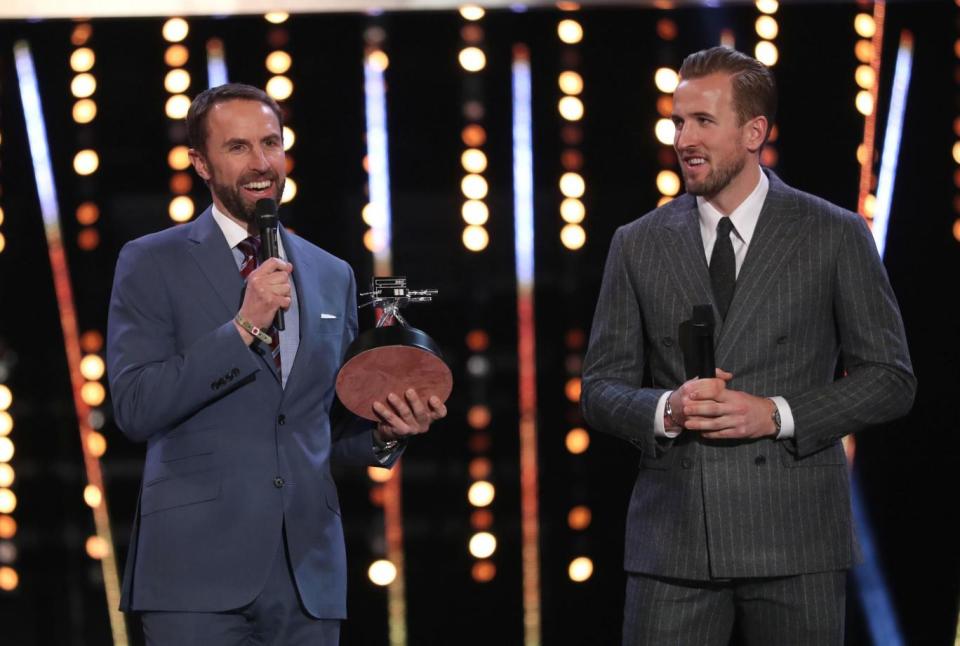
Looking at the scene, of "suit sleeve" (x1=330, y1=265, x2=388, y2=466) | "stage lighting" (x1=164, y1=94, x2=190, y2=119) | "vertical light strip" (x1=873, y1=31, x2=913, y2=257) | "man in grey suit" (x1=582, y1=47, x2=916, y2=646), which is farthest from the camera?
"stage lighting" (x1=164, y1=94, x2=190, y2=119)

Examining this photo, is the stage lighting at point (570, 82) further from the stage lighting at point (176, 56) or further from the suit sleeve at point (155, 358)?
the suit sleeve at point (155, 358)

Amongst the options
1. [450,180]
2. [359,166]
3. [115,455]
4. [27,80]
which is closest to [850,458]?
[450,180]

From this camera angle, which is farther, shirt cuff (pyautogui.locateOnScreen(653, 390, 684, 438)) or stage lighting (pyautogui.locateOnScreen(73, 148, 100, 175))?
stage lighting (pyautogui.locateOnScreen(73, 148, 100, 175))

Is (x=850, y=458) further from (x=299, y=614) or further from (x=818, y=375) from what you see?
(x=299, y=614)

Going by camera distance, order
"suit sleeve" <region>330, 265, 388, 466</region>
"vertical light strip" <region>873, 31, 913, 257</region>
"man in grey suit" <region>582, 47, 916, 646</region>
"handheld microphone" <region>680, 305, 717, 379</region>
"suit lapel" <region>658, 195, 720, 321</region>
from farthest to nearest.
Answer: "vertical light strip" <region>873, 31, 913, 257</region>, "suit sleeve" <region>330, 265, 388, 466</region>, "suit lapel" <region>658, 195, 720, 321</region>, "man in grey suit" <region>582, 47, 916, 646</region>, "handheld microphone" <region>680, 305, 717, 379</region>

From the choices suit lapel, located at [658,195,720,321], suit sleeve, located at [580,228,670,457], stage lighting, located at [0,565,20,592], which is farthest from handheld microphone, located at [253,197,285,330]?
stage lighting, located at [0,565,20,592]

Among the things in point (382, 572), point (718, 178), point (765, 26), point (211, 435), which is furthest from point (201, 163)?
point (765, 26)

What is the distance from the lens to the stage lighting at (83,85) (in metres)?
3.70

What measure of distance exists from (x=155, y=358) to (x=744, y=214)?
1217 millimetres

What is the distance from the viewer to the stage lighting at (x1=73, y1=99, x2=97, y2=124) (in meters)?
3.71

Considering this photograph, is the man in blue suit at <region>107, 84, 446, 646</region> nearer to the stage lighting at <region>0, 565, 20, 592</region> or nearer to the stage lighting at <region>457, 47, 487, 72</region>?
the stage lighting at <region>457, 47, 487, 72</region>

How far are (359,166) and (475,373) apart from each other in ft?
2.31

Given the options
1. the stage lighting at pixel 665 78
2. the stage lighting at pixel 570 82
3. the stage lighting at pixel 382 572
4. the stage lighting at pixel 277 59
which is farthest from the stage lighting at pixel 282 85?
the stage lighting at pixel 382 572

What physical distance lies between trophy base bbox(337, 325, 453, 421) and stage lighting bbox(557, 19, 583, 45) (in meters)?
1.57
